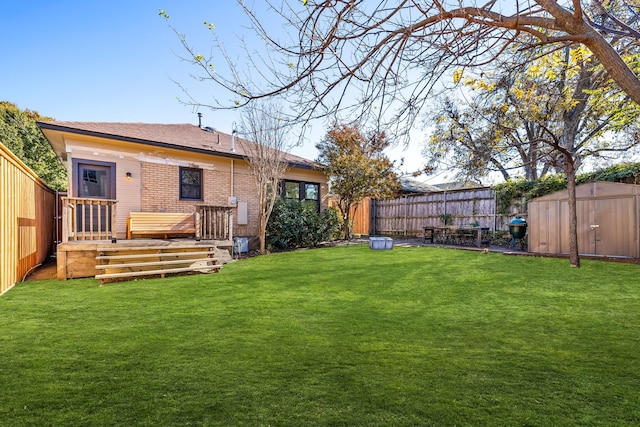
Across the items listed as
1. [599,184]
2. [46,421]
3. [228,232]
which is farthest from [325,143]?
[46,421]

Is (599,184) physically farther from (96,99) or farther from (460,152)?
(96,99)

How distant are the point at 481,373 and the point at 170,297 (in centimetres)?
439

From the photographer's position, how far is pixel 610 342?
3133mm

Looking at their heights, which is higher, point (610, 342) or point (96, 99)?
point (96, 99)

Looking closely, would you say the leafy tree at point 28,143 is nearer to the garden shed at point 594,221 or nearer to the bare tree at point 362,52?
the bare tree at point 362,52

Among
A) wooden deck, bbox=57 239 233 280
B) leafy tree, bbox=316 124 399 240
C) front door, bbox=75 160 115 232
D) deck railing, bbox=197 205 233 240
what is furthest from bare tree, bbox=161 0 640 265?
leafy tree, bbox=316 124 399 240

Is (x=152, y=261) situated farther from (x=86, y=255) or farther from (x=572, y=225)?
(x=572, y=225)

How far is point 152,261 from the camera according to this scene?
7.09 m

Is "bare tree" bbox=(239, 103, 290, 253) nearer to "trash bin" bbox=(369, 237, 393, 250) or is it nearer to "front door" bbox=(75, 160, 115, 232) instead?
"trash bin" bbox=(369, 237, 393, 250)

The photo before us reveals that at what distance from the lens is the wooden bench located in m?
9.65

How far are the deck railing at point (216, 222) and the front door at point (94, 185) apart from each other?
268 cm

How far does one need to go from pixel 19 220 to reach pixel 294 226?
789 centimetres

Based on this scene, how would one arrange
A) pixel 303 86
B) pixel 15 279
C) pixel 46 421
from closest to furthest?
1. pixel 46 421
2. pixel 303 86
3. pixel 15 279

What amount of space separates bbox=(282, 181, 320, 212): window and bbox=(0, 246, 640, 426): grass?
8540 mm
